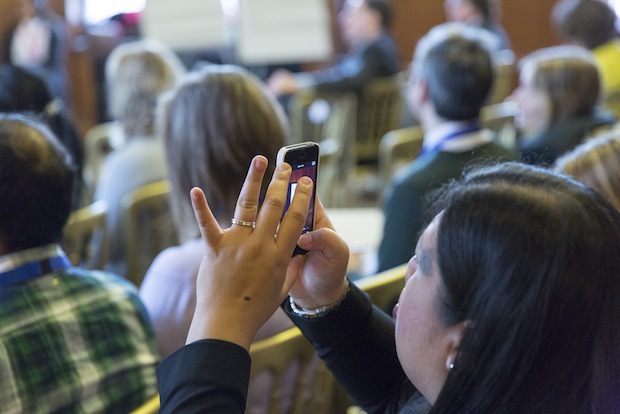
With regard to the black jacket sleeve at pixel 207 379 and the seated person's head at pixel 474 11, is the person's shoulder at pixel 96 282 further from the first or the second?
the seated person's head at pixel 474 11

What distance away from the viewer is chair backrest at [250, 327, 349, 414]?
122 cm

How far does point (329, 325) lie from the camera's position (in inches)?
42.8

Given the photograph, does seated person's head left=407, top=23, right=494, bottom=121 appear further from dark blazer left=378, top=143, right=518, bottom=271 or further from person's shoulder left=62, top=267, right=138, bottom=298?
person's shoulder left=62, top=267, right=138, bottom=298

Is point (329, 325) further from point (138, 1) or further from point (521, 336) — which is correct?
point (138, 1)

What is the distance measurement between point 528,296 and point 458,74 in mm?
1879

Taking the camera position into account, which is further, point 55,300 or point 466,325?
point 55,300

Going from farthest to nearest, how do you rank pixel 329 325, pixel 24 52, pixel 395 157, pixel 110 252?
pixel 24 52 < pixel 395 157 < pixel 110 252 < pixel 329 325

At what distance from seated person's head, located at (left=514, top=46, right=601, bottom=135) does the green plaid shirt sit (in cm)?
214

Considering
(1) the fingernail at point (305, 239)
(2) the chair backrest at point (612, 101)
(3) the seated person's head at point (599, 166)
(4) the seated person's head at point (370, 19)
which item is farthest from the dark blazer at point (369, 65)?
(1) the fingernail at point (305, 239)

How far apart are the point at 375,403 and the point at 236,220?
0.42 metres

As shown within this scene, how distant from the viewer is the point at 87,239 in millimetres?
2188

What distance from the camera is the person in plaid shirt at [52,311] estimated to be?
1.32 m

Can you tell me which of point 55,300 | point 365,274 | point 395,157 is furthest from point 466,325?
point 395,157

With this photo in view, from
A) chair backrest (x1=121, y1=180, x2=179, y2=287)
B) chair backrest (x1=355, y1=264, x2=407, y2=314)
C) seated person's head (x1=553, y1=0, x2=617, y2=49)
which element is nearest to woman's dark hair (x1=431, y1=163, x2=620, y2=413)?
chair backrest (x1=355, y1=264, x2=407, y2=314)
